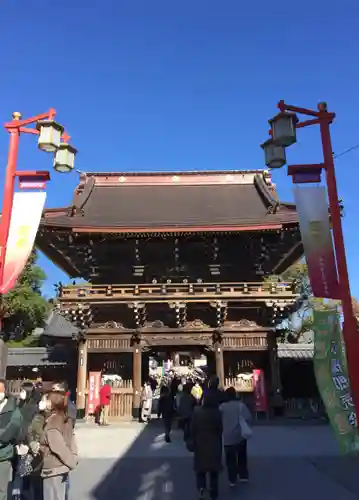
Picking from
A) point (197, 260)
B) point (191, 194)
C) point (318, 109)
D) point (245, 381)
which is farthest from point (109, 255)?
point (318, 109)

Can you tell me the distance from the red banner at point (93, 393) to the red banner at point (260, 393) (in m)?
6.28

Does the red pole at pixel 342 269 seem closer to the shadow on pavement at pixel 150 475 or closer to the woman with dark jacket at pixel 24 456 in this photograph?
the shadow on pavement at pixel 150 475

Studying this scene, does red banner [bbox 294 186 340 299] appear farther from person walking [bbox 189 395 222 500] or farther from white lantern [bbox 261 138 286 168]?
person walking [bbox 189 395 222 500]

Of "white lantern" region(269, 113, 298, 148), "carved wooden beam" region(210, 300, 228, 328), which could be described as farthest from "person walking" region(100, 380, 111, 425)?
"white lantern" region(269, 113, 298, 148)

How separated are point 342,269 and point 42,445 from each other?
558 centimetres

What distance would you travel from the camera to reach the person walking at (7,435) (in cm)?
511

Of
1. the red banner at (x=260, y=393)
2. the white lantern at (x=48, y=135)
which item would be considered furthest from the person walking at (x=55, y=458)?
the red banner at (x=260, y=393)

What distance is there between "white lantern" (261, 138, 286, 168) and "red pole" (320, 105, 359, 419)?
2.75ft

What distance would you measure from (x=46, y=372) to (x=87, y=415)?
771 centimetres

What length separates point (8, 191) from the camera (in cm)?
929

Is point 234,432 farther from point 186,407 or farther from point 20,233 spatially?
point 20,233

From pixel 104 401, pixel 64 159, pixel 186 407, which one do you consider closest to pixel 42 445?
pixel 64 159

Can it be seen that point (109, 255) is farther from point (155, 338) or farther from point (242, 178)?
point (242, 178)

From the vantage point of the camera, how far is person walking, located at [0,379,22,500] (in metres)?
5.11
